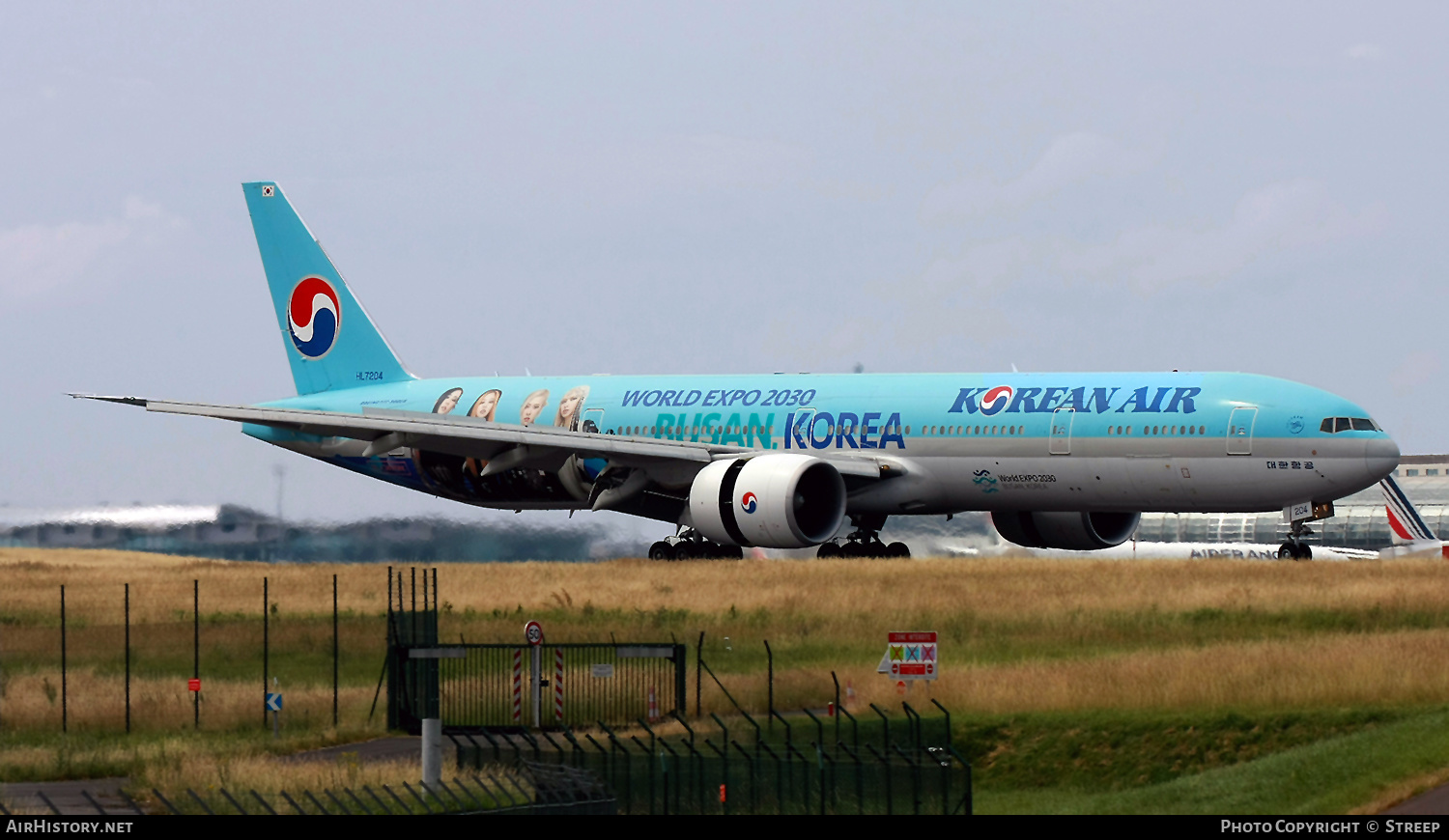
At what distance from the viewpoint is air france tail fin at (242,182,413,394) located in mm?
55781

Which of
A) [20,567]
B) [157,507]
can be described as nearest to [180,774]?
[157,507]

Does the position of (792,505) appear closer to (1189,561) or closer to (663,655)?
(1189,561)

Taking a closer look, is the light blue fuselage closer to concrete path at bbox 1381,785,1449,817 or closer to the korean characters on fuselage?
the korean characters on fuselage

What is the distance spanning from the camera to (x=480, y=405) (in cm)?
5259

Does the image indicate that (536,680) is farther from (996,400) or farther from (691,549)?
(691,549)

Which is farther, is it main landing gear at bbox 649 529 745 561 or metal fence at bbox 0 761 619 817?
main landing gear at bbox 649 529 745 561

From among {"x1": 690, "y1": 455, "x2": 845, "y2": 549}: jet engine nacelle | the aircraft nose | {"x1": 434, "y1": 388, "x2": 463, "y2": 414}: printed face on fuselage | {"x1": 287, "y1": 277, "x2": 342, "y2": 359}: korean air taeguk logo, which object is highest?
{"x1": 287, "y1": 277, "x2": 342, "y2": 359}: korean air taeguk logo

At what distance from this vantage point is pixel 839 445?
4594 centimetres

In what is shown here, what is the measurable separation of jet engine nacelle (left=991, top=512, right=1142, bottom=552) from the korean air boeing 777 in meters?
0.05

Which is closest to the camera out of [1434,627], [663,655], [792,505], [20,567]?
[663,655]

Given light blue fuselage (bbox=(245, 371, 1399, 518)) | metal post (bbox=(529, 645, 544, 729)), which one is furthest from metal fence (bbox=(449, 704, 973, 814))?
light blue fuselage (bbox=(245, 371, 1399, 518))

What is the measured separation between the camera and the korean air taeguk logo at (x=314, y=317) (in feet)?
184

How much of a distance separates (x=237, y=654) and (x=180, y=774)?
1229 centimetres

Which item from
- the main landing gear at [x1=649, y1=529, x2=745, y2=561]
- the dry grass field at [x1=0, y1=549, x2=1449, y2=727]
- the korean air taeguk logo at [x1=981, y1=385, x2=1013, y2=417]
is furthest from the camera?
the main landing gear at [x1=649, y1=529, x2=745, y2=561]
